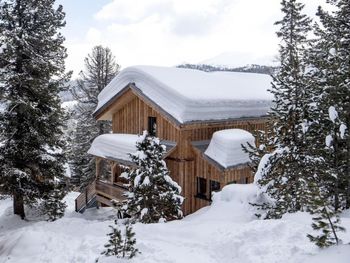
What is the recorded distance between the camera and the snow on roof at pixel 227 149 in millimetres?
17281

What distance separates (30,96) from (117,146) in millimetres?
5683

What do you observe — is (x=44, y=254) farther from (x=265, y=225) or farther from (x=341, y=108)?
(x=341, y=108)

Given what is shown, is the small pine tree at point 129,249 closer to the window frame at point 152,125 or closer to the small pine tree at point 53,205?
the small pine tree at point 53,205

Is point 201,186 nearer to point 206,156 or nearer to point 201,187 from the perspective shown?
point 201,187

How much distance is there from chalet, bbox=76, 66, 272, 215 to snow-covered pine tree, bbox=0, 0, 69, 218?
12.4 ft

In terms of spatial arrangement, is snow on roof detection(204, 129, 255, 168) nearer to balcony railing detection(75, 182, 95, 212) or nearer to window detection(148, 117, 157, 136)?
window detection(148, 117, 157, 136)

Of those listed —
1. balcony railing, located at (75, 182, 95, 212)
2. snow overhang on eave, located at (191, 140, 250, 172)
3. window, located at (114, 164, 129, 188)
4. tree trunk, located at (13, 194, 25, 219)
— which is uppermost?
snow overhang on eave, located at (191, 140, 250, 172)

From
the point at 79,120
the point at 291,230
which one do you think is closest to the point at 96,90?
the point at 79,120

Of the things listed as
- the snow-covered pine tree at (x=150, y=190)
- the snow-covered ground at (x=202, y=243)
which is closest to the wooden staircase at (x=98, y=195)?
the snow-covered pine tree at (x=150, y=190)

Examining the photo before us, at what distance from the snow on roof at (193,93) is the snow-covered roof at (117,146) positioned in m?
2.28

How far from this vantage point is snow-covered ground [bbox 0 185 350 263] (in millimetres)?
7508

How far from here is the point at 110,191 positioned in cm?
2180

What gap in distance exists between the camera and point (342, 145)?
34.7 feet

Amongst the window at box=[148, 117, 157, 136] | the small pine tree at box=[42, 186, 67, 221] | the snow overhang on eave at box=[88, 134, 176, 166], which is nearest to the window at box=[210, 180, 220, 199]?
the snow overhang on eave at box=[88, 134, 176, 166]
